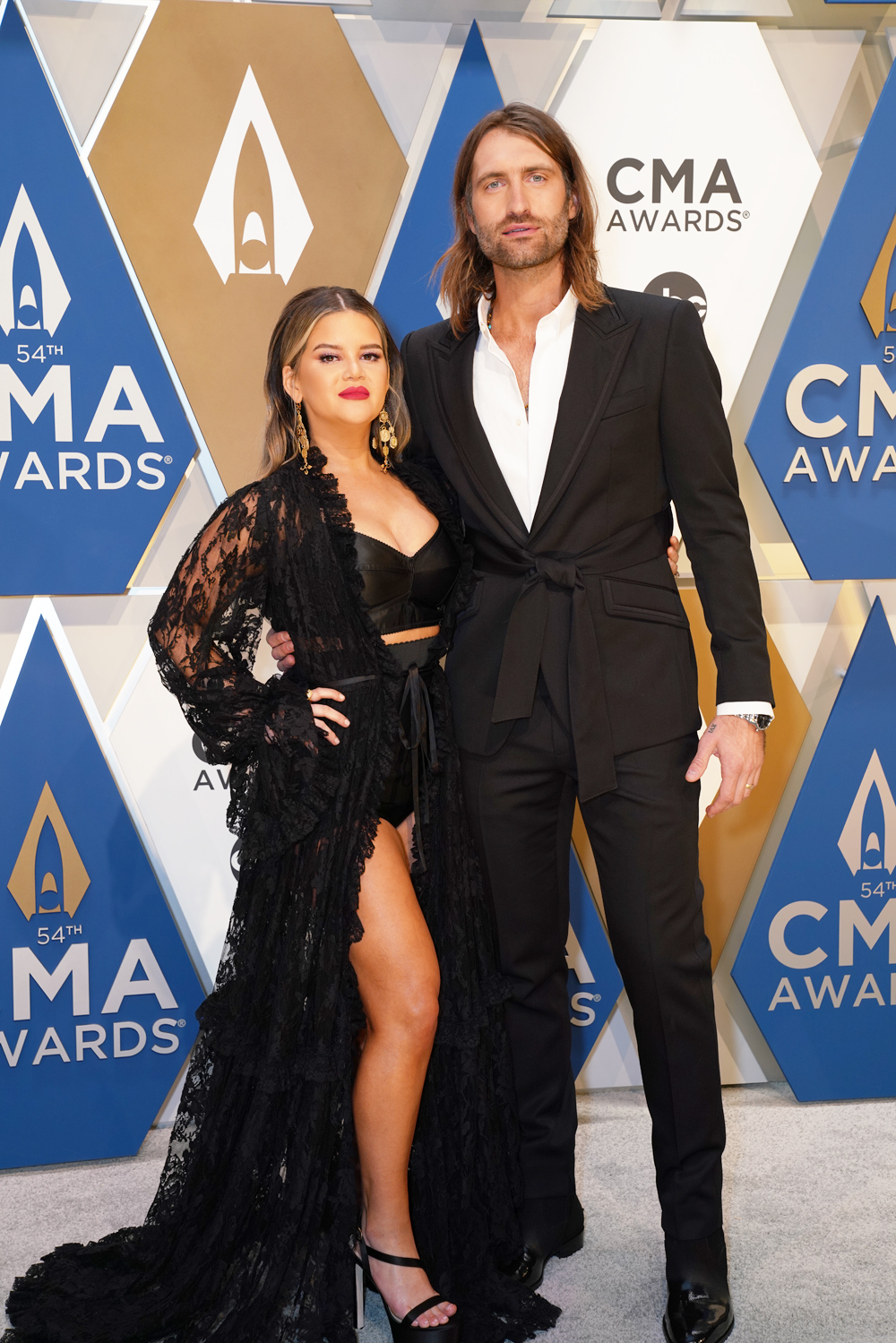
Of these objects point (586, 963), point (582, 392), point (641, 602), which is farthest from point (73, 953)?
point (582, 392)

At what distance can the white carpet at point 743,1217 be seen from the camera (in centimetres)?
199

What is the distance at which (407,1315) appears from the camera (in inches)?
73.0

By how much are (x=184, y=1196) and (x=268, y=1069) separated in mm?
333

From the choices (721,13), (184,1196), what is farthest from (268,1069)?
(721,13)

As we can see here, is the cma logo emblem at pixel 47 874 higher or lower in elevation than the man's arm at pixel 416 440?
lower

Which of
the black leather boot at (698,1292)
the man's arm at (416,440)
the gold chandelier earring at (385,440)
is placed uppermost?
the man's arm at (416,440)

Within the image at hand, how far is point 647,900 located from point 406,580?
69 cm

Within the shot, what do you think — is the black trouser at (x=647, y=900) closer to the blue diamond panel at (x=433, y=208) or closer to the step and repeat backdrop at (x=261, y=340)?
the step and repeat backdrop at (x=261, y=340)

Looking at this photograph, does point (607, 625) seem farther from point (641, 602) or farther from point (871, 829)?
point (871, 829)

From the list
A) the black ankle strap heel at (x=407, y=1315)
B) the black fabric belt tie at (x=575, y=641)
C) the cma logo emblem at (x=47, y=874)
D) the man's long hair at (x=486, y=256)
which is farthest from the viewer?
the cma logo emblem at (x=47, y=874)

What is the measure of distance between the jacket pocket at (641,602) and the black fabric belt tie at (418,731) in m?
0.35

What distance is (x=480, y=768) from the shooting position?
206cm

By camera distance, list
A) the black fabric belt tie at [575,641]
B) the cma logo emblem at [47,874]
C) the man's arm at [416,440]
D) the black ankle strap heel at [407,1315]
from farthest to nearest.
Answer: the cma logo emblem at [47,874] → the man's arm at [416,440] → the black fabric belt tie at [575,641] → the black ankle strap heel at [407,1315]

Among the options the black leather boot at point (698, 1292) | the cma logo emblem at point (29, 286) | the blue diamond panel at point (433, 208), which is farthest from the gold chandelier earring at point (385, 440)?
the black leather boot at point (698, 1292)
